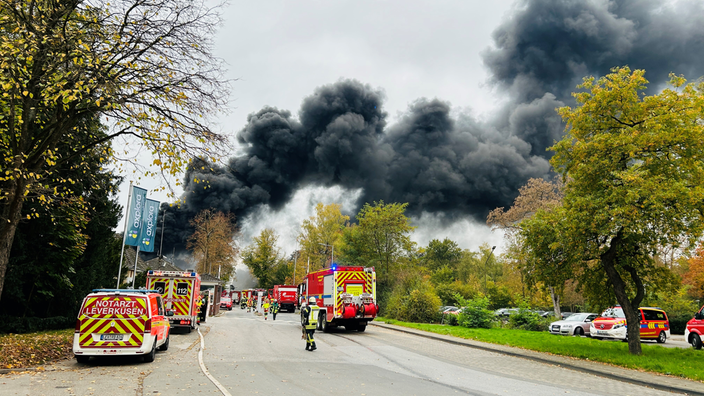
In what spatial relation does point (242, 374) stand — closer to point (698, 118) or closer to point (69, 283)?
point (69, 283)

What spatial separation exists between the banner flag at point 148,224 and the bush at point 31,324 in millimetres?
5742

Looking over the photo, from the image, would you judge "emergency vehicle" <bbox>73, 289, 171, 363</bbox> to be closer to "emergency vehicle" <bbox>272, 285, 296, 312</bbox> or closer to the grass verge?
the grass verge

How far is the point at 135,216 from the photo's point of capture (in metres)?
21.8

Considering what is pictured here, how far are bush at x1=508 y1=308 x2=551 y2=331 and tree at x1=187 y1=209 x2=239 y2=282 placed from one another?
38.6 m

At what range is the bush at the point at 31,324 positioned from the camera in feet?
48.2

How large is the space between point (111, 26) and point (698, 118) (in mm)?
16525

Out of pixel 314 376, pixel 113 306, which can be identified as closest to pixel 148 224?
pixel 113 306

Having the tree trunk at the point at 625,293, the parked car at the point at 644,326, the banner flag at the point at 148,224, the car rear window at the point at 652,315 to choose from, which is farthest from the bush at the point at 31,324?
the car rear window at the point at 652,315

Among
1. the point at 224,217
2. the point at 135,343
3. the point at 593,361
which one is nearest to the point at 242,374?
the point at 135,343

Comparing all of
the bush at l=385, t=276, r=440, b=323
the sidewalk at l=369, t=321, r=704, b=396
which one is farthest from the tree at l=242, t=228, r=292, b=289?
the sidewalk at l=369, t=321, r=704, b=396

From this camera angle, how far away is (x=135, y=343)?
10.2 metres

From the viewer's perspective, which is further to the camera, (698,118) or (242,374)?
(698,118)

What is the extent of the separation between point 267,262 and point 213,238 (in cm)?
2315

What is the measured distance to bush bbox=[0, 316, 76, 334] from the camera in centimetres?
1469
